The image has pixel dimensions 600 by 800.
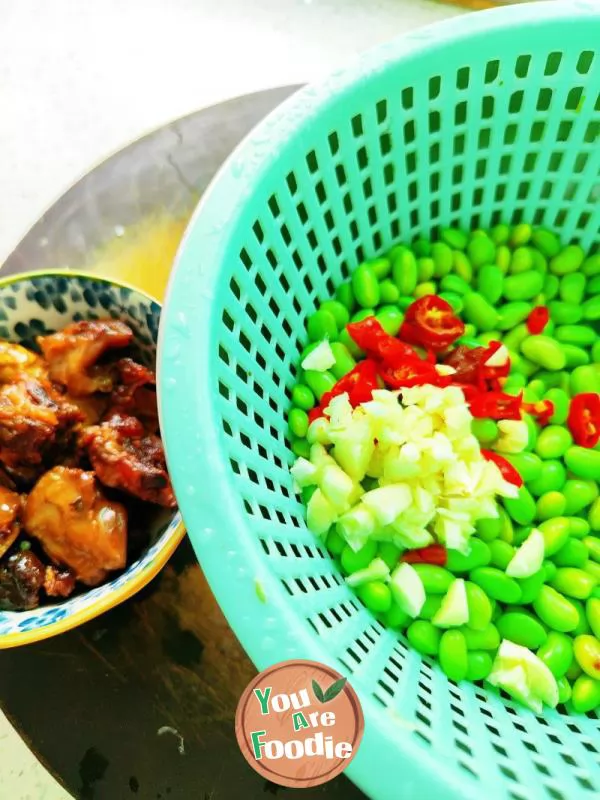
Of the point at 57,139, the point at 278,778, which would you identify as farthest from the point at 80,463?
the point at 57,139

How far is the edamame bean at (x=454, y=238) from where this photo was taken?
3.24 ft

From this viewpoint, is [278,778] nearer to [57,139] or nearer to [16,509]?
[16,509]

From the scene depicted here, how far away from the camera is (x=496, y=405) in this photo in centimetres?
91

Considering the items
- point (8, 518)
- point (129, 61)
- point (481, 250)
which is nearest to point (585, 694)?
point (481, 250)

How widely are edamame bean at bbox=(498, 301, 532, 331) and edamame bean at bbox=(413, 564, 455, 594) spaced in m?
0.37

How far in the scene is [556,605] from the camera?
0.84 meters

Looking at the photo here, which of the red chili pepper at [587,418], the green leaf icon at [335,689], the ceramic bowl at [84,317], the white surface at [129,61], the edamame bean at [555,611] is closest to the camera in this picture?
the green leaf icon at [335,689]

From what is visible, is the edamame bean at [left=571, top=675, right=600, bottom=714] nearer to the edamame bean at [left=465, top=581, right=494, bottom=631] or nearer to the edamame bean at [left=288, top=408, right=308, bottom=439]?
the edamame bean at [left=465, top=581, right=494, bottom=631]

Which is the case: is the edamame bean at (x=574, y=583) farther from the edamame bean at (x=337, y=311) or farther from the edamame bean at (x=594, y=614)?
the edamame bean at (x=337, y=311)

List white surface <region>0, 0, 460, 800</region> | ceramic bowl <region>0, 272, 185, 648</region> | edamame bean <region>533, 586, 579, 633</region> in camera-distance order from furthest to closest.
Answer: white surface <region>0, 0, 460, 800</region>, edamame bean <region>533, 586, 579, 633</region>, ceramic bowl <region>0, 272, 185, 648</region>

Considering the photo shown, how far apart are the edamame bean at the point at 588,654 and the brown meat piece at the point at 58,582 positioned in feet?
1.97

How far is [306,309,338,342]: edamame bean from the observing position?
35.2 inches

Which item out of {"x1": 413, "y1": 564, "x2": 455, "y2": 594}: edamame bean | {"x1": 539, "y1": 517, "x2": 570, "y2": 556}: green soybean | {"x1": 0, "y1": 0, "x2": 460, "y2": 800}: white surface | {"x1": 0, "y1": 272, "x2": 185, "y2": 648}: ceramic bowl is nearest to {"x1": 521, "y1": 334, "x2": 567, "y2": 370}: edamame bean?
{"x1": 539, "y1": 517, "x2": 570, "y2": 556}: green soybean

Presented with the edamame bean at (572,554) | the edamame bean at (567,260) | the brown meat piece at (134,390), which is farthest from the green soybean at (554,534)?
the brown meat piece at (134,390)
